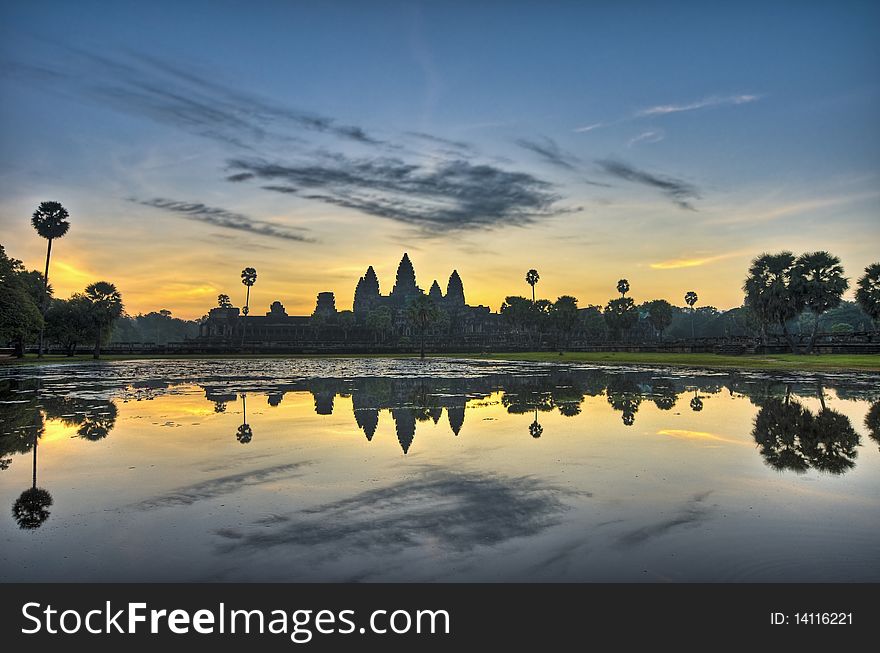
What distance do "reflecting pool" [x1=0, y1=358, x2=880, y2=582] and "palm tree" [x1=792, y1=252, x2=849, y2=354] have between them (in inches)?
2031

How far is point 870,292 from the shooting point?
59219 mm

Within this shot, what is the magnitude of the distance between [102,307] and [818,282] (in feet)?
276

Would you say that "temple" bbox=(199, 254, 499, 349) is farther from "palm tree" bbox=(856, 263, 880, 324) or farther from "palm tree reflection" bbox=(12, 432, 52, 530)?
"palm tree reflection" bbox=(12, 432, 52, 530)

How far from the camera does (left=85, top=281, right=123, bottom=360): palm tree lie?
7031cm

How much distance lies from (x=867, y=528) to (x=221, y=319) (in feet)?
518

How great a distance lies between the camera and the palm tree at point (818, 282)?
61.1 meters

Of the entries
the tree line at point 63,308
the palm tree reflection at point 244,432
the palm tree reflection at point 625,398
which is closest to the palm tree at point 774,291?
the palm tree reflection at point 625,398

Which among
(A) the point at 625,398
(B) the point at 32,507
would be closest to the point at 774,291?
(A) the point at 625,398

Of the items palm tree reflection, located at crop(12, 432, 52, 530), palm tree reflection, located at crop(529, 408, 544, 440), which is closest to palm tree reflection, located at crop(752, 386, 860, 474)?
palm tree reflection, located at crop(529, 408, 544, 440)

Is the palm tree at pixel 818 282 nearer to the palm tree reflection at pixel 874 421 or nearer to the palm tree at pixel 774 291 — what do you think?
the palm tree at pixel 774 291

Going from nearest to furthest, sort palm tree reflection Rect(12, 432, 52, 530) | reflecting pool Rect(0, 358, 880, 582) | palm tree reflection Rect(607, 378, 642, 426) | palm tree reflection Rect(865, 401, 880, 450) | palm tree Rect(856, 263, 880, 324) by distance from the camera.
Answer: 1. reflecting pool Rect(0, 358, 880, 582)
2. palm tree reflection Rect(12, 432, 52, 530)
3. palm tree reflection Rect(865, 401, 880, 450)
4. palm tree reflection Rect(607, 378, 642, 426)
5. palm tree Rect(856, 263, 880, 324)

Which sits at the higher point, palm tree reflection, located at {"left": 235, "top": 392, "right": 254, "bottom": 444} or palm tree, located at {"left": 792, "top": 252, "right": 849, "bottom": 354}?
palm tree, located at {"left": 792, "top": 252, "right": 849, "bottom": 354}
